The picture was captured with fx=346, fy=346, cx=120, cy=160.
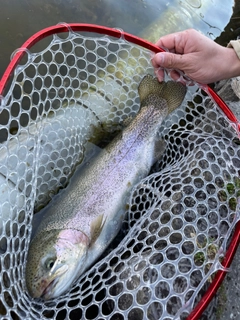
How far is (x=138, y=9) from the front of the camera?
3.67 metres

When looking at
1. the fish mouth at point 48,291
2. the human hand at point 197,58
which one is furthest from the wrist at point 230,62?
the fish mouth at point 48,291

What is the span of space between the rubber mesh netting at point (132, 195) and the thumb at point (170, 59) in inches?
8.7

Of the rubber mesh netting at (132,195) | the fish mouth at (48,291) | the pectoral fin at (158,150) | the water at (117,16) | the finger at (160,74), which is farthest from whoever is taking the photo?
the water at (117,16)

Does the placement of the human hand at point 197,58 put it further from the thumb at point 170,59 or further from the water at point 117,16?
the water at point 117,16

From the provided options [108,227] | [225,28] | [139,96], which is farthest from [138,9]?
[108,227]

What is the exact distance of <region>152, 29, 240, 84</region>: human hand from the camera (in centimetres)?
219

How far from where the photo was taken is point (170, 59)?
85.7 inches

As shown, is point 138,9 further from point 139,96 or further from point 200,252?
point 200,252

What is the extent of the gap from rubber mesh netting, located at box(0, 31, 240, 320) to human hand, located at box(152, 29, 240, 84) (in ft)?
0.65

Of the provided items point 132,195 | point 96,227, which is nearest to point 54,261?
point 96,227

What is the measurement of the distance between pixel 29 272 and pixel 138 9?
2906mm

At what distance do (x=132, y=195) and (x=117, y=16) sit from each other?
2.08m

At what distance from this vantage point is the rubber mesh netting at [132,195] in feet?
5.69

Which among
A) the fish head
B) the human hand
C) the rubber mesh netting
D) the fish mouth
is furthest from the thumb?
the fish mouth
